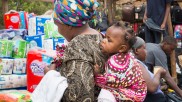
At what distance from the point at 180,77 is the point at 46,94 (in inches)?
187

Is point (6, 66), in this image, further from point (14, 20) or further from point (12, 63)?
point (14, 20)

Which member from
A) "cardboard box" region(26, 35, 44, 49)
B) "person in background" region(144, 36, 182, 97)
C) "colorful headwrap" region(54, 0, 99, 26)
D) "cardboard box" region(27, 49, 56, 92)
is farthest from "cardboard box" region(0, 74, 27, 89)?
"person in background" region(144, 36, 182, 97)

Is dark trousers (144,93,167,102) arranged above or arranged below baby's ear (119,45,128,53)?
below

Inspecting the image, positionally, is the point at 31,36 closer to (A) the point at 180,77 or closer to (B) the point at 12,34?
(B) the point at 12,34

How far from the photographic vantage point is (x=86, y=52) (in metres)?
1.88

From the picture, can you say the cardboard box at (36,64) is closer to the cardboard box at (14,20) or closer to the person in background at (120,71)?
the cardboard box at (14,20)

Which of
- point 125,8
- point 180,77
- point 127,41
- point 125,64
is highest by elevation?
point 125,8

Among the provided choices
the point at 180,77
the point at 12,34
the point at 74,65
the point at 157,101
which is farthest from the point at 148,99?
the point at 180,77

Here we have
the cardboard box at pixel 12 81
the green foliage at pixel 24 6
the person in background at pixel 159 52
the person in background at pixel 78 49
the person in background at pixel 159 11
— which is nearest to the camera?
the person in background at pixel 78 49

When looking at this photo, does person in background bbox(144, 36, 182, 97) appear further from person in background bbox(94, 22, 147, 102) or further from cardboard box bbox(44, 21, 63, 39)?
person in background bbox(94, 22, 147, 102)

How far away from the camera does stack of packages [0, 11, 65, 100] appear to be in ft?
10.1

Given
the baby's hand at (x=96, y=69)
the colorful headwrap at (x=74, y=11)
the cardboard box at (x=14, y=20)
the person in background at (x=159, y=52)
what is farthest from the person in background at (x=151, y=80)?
the person in background at (x=159, y=52)

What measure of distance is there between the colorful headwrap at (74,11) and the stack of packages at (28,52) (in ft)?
3.35

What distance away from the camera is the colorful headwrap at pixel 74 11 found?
1.95m
